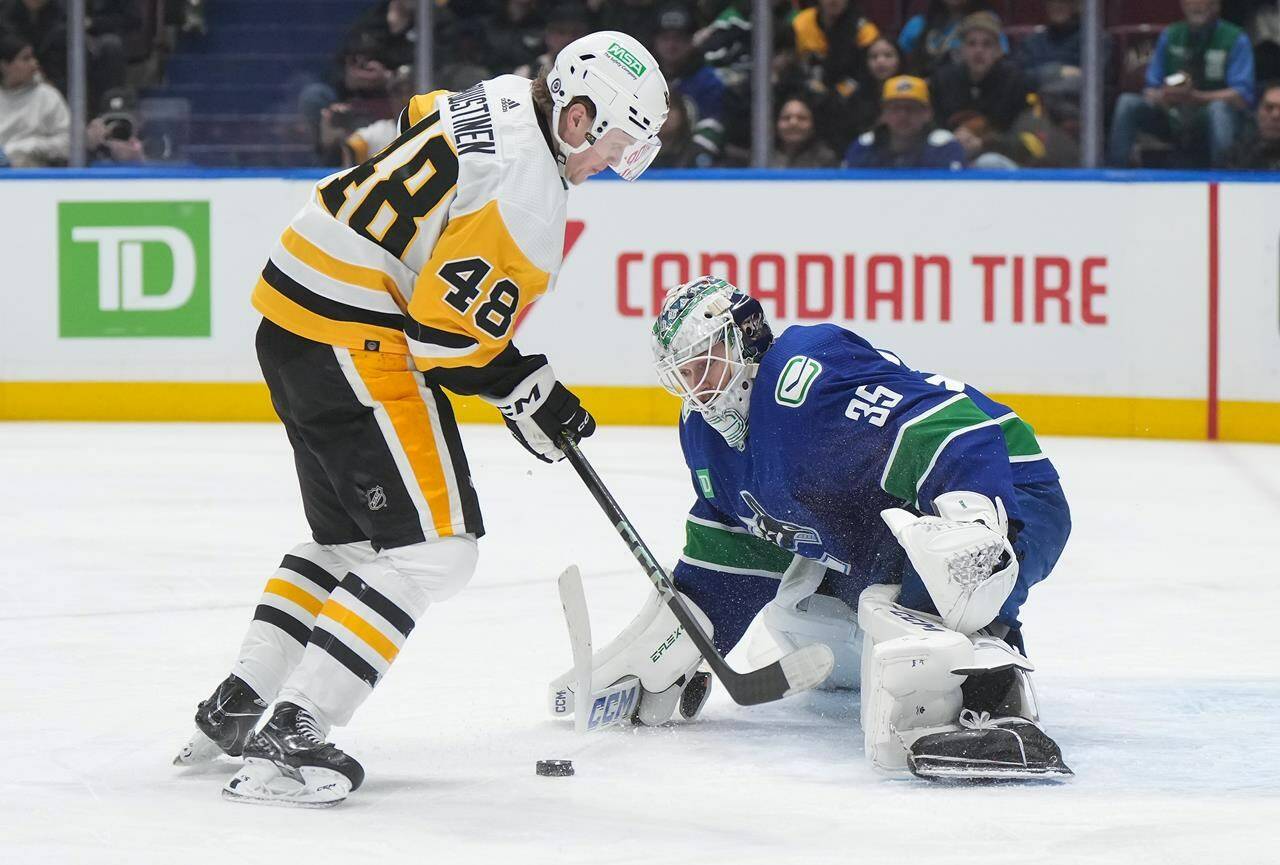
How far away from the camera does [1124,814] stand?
2.88 m

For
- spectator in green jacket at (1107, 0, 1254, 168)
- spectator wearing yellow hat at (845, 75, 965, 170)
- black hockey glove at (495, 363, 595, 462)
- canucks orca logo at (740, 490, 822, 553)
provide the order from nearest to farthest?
black hockey glove at (495, 363, 595, 462) → canucks orca logo at (740, 490, 822, 553) → spectator in green jacket at (1107, 0, 1254, 168) → spectator wearing yellow hat at (845, 75, 965, 170)

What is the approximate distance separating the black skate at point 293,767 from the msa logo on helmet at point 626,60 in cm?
108

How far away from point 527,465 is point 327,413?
3.86 metres

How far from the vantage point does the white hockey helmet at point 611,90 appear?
121 inches

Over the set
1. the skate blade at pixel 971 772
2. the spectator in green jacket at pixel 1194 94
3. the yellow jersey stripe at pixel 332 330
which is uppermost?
the spectator in green jacket at pixel 1194 94

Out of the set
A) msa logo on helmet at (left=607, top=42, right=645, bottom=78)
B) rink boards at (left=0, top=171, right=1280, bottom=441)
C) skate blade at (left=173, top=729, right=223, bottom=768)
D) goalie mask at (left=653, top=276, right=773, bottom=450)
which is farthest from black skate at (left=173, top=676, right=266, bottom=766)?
rink boards at (left=0, top=171, right=1280, bottom=441)

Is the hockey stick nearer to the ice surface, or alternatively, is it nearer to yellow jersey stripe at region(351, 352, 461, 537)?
the ice surface

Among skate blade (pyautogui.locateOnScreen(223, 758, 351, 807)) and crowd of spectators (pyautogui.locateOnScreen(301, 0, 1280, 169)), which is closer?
skate blade (pyautogui.locateOnScreen(223, 758, 351, 807))

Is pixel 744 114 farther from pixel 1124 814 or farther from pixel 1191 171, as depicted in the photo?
pixel 1124 814

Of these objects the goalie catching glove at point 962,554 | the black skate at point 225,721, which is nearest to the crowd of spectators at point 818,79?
the goalie catching glove at point 962,554

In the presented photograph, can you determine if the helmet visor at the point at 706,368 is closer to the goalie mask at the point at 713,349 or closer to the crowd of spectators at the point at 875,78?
the goalie mask at the point at 713,349

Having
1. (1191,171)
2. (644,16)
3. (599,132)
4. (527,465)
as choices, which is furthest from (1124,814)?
(644,16)

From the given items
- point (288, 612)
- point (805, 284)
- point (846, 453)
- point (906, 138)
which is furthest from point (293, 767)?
point (906, 138)

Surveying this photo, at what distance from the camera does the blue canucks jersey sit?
10.4 feet
